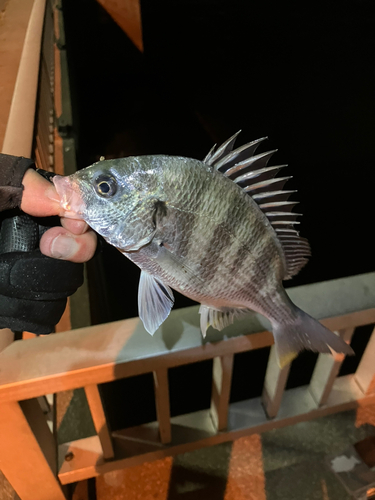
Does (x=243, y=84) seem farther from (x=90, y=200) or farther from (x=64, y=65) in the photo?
(x=90, y=200)

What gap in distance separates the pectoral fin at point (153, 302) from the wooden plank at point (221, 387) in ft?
1.80

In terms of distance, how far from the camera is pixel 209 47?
12125 mm

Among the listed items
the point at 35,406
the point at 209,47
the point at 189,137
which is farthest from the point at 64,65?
the point at 209,47

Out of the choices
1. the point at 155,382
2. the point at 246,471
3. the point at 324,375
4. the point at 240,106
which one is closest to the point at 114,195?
the point at 155,382

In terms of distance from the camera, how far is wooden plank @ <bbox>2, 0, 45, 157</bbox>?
1338mm

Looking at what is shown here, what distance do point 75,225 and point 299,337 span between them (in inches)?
24.6

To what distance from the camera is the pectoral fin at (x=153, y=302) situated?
727 millimetres

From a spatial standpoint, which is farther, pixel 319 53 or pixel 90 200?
pixel 319 53

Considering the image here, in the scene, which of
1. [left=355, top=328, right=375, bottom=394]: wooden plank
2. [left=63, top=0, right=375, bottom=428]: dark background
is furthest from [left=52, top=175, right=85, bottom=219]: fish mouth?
[left=63, top=0, right=375, bottom=428]: dark background

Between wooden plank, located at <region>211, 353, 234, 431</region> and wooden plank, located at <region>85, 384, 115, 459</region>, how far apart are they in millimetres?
481

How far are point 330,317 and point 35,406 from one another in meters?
1.08

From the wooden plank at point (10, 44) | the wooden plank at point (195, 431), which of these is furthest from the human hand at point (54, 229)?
the wooden plank at point (10, 44)

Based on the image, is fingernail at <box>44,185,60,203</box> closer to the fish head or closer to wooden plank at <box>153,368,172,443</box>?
the fish head

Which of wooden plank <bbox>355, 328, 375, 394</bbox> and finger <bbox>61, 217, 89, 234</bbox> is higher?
finger <bbox>61, 217, 89, 234</bbox>
